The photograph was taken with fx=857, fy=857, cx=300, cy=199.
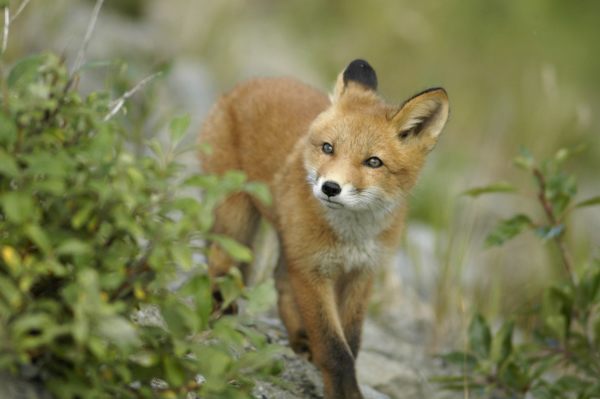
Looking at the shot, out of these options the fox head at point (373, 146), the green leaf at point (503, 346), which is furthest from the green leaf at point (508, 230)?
the fox head at point (373, 146)

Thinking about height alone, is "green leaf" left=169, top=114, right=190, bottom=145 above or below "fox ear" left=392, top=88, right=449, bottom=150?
below

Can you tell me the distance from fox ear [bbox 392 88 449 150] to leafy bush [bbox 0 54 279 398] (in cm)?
183

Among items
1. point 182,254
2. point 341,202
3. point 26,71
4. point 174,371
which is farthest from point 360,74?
point 174,371

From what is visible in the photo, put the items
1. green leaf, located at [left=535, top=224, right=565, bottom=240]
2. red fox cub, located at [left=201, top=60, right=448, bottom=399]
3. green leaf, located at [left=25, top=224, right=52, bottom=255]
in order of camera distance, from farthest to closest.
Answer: green leaf, located at [left=535, top=224, right=565, bottom=240] → red fox cub, located at [left=201, top=60, right=448, bottom=399] → green leaf, located at [left=25, top=224, right=52, bottom=255]

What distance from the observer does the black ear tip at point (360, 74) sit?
514cm

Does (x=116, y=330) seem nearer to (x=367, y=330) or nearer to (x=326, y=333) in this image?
(x=326, y=333)

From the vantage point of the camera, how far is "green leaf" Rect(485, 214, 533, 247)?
5.10m

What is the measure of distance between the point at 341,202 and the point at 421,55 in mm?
9104

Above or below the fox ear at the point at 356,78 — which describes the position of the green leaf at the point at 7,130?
below

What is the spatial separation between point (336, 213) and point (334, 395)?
96cm

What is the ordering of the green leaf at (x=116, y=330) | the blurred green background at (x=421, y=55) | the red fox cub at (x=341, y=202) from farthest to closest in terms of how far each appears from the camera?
the blurred green background at (x=421, y=55) < the red fox cub at (x=341, y=202) < the green leaf at (x=116, y=330)

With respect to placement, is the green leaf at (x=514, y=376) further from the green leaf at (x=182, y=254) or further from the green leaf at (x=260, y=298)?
the green leaf at (x=182, y=254)

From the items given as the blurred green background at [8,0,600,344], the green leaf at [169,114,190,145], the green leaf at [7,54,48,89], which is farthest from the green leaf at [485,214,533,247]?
the blurred green background at [8,0,600,344]

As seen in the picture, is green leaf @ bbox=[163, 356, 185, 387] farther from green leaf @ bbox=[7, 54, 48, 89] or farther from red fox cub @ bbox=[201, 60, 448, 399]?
red fox cub @ bbox=[201, 60, 448, 399]
